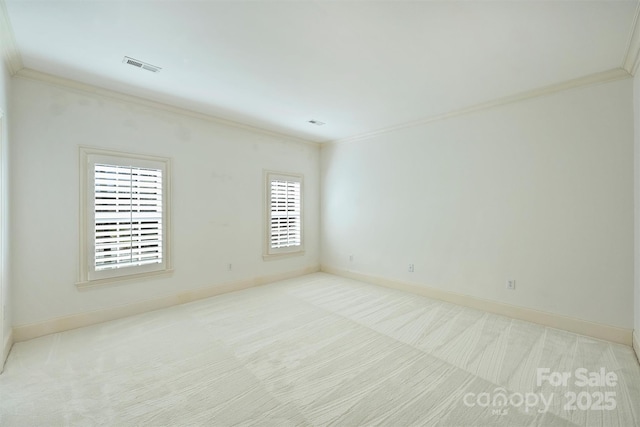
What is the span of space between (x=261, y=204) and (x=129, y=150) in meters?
2.14

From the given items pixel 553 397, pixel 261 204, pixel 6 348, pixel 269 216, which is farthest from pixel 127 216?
pixel 553 397

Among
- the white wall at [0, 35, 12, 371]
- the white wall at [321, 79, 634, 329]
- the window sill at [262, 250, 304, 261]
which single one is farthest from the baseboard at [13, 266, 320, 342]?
the white wall at [321, 79, 634, 329]

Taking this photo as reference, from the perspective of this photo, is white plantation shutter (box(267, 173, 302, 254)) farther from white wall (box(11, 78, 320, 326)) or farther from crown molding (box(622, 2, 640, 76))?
crown molding (box(622, 2, 640, 76))

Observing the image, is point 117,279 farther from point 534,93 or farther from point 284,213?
point 534,93

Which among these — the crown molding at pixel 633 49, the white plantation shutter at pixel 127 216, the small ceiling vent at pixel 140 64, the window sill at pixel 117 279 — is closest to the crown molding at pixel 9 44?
the small ceiling vent at pixel 140 64

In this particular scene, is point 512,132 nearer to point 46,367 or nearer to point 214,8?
point 214,8

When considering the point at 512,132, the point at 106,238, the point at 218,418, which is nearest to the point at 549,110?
the point at 512,132

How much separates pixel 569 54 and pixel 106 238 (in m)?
5.33

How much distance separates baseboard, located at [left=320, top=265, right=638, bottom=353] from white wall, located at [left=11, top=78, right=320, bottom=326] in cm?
243

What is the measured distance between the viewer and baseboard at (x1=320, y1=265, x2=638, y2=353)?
9.61ft

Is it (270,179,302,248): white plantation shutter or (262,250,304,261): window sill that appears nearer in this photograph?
(262,250,304,261): window sill

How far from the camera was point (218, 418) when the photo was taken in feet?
6.13

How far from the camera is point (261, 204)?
16.8ft

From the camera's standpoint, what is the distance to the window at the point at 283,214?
5.24 metres
